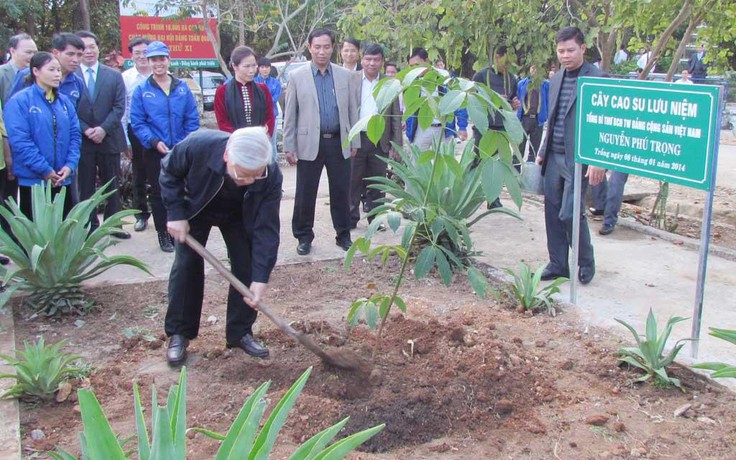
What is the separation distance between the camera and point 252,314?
409cm

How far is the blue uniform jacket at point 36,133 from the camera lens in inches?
209

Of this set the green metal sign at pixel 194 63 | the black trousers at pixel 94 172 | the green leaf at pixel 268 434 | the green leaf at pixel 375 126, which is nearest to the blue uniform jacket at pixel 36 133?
the black trousers at pixel 94 172

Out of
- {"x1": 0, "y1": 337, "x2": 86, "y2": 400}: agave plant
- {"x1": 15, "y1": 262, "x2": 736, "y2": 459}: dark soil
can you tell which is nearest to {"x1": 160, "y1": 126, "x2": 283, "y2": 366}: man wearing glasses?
{"x1": 15, "y1": 262, "x2": 736, "y2": 459}: dark soil

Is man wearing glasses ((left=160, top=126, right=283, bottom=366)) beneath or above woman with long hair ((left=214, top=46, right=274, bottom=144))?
beneath

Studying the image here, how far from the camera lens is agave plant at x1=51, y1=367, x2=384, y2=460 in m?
1.81

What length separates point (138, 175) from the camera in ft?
21.9

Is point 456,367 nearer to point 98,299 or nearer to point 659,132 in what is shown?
point 659,132

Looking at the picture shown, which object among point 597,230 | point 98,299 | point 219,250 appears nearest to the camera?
point 98,299

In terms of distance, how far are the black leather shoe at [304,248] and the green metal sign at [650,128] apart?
2438 mm

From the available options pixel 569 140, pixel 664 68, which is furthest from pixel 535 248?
pixel 664 68

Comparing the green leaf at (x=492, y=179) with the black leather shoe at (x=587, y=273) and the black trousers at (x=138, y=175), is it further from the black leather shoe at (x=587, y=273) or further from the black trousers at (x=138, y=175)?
the black trousers at (x=138, y=175)

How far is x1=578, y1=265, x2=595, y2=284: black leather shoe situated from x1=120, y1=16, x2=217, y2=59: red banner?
10131 mm

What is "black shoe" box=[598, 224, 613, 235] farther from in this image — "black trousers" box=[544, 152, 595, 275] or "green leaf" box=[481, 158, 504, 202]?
"green leaf" box=[481, 158, 504, 202]

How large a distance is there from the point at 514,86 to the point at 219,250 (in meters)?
4.60
